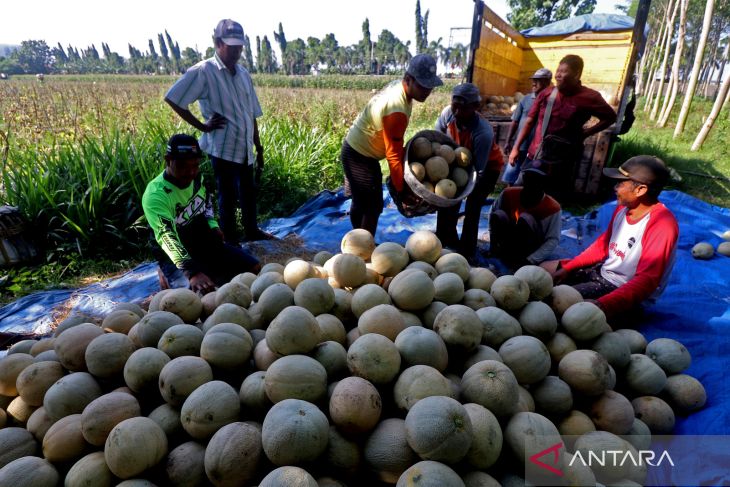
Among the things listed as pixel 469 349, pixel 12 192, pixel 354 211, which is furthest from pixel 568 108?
pixel 12 192

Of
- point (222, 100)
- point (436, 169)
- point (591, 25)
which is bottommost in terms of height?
point (436, 169)

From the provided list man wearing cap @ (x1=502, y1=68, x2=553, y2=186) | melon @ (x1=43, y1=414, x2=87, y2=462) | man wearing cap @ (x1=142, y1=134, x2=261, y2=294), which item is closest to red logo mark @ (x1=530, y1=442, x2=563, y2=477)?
melon @ (x1=43, y1=414, x2=87, y2=462)

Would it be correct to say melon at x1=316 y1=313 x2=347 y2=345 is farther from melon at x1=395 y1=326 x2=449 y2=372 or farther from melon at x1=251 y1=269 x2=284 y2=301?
melon at x1=251 y1=269 x2=284 y2=301

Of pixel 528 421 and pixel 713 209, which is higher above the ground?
pixel 528 421

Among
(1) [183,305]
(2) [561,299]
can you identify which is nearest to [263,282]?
(1) [183,305]

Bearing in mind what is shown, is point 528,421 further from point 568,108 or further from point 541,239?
point 568,108

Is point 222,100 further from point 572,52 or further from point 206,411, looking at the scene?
point 572,52

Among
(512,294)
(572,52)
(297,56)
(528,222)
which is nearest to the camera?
(512,294)

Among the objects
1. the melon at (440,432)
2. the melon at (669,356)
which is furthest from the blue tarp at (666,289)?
the melon at (440,432)

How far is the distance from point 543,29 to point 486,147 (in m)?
9.13

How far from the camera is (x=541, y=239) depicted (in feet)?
15.1

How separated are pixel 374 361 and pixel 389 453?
376mm

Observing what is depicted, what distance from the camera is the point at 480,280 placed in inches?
105

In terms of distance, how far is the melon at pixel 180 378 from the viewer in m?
1.73
